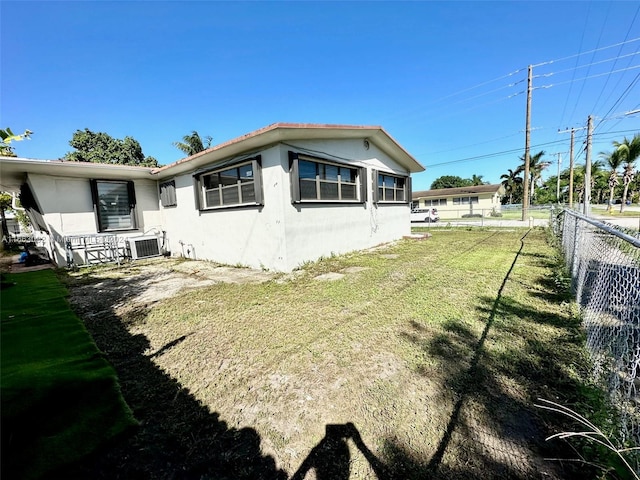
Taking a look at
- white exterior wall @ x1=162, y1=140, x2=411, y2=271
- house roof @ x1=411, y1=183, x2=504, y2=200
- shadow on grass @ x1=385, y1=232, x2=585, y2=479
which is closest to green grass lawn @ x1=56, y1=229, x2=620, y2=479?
shadow on grass @ x1=385, y1=232, x2=585, y2=479

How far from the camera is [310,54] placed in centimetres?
1191

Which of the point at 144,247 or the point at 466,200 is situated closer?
the point at 144,247

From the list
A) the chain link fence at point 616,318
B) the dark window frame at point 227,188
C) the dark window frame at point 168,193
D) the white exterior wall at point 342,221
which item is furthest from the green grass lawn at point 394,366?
the dark window frame at point 168,193

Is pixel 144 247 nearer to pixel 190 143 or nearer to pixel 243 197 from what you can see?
pixel 243 197

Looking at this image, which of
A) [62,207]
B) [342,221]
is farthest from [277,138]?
[62,207]

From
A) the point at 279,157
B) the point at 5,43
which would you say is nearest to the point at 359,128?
the point at 279,157

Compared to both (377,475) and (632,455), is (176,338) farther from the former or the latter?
(632,455)

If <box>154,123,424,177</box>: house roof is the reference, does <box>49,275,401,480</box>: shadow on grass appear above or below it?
below

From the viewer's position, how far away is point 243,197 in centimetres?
686

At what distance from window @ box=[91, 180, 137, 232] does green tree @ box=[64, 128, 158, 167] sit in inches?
917

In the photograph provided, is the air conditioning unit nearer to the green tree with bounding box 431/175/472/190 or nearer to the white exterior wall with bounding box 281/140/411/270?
the white exterior wall with bounding box 281/140/411/270

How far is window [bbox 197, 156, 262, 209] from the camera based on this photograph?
6.21m

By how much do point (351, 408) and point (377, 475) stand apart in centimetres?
49

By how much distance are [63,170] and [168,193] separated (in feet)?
8.66
